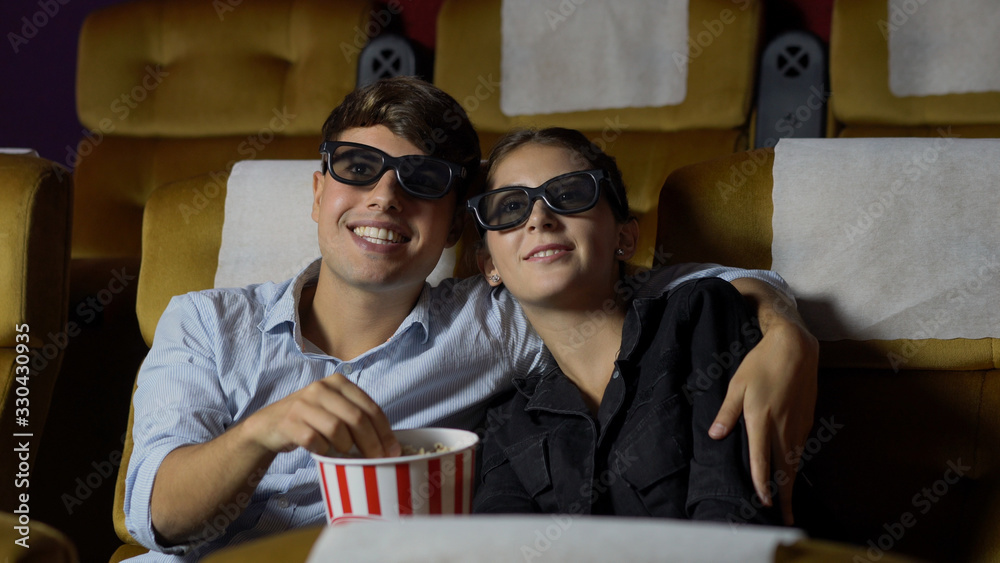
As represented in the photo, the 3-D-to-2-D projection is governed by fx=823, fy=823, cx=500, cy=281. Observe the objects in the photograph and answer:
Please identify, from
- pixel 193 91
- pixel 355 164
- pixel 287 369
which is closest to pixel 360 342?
pixel 287 369

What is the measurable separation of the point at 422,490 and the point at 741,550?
0.36 meters

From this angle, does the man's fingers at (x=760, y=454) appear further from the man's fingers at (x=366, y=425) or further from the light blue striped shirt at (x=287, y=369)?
the man's fingers at (x=366, y=425)

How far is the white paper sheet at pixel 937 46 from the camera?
5.68 ft

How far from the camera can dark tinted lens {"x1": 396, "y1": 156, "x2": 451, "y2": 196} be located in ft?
3.80

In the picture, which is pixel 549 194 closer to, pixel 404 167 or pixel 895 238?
pixel 404 167

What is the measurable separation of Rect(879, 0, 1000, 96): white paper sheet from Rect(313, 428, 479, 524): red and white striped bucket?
1460mm

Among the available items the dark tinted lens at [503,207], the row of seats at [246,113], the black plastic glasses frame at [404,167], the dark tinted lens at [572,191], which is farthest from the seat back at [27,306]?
the dark tinted lens at [572,191]

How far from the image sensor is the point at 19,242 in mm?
1274

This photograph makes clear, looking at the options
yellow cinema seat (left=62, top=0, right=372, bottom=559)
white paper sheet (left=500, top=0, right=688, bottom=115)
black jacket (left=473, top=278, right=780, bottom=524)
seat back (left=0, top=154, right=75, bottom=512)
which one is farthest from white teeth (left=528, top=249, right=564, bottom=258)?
yellow cinema seat (left=62, top=0, right=372, bottom=559)

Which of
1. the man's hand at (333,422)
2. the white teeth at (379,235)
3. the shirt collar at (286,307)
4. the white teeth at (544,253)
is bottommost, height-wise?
the man's hand at (333,422)

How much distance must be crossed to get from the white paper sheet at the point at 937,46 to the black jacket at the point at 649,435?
1.00 metres

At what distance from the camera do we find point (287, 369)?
117 centimetres

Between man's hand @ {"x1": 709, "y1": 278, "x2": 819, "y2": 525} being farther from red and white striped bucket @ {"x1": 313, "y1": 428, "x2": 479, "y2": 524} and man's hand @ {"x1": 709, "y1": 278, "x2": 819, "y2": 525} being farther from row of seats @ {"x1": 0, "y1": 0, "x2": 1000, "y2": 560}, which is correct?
row of seats @ {"x1": 0, "y1": 0, "x2": 1000, "y2": 560}

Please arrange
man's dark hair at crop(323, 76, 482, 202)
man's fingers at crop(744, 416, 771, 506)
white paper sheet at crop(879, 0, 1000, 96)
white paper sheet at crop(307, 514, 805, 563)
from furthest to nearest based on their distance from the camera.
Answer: white paper sheet at crop(879, 0, 1000, 96), man's dark hair at crop(323, 76, 482, 202), man's fingers at crop(744, 416, 771, 506), white paper sheet at crop(307, 514, 805, 563)
